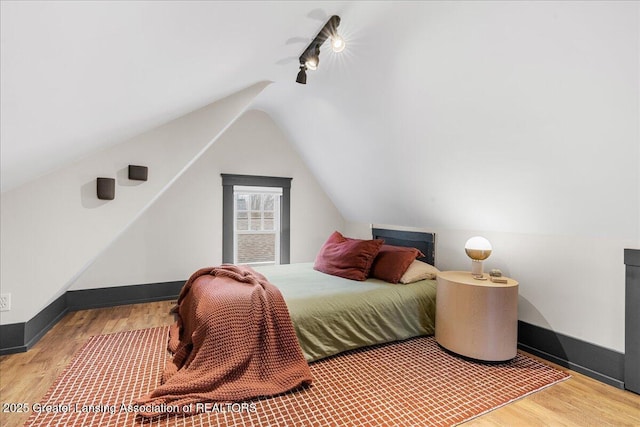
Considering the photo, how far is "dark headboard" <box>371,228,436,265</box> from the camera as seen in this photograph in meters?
3.73

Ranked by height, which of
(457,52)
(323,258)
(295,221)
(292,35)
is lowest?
(323,258)

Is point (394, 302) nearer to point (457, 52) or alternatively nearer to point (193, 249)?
point (457, 52)

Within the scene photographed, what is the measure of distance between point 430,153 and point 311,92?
1.44 meters

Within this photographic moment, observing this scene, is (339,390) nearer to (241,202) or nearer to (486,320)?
(486,320)

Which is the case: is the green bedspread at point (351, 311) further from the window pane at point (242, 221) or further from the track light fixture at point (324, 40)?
the track light fixture at point (324, 40)

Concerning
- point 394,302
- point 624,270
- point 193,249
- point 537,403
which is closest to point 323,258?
point 394,302

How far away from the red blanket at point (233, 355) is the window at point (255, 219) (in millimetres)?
2126

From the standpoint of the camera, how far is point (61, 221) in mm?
2525

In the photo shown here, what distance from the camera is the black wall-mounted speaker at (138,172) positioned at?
8.93 ft

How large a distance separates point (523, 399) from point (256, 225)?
368cm

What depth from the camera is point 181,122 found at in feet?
9.83

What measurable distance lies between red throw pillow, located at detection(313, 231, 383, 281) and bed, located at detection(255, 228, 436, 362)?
89 millimetres

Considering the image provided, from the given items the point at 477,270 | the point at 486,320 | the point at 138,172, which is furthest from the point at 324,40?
the point at 486,320

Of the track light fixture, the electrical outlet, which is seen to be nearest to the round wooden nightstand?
the track light fixture
